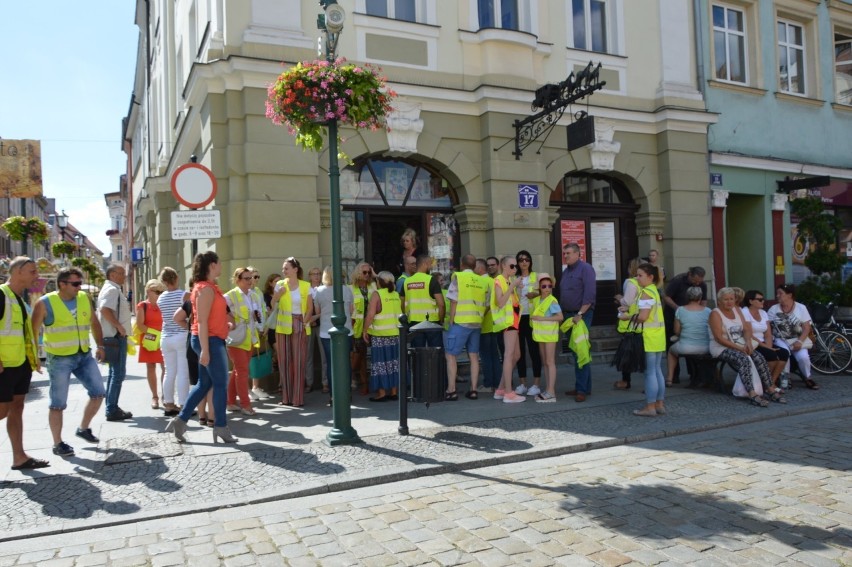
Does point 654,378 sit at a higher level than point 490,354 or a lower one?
lower

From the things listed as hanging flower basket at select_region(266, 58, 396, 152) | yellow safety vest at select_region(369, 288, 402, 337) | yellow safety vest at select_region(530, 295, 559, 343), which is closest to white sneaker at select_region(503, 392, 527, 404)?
yellow safety vest at select_region(530, 295, 559, 343)

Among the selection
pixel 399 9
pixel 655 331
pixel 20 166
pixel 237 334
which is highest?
pixel 399 9

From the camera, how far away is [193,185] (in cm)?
808

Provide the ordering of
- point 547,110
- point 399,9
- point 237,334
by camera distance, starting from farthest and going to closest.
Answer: point 399,9 → point 547,110 → point 237,334

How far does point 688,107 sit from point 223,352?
10609mm

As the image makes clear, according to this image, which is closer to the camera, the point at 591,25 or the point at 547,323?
the point at 547,323

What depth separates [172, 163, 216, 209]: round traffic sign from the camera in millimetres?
8008

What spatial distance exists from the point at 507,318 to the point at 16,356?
529cm

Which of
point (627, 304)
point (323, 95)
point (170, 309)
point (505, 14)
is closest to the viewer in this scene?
point (323, 95)

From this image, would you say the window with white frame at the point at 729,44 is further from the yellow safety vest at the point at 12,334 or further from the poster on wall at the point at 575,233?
the yellow safety vest at the point at 12,334

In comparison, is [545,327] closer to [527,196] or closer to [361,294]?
[361,294]

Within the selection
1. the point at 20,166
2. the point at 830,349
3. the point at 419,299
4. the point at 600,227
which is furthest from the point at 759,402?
the point at 20,166

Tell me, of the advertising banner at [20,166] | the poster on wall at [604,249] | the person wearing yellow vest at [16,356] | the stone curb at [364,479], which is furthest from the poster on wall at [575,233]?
the advertising banner at [20,166]

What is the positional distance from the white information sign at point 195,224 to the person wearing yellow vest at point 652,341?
504cm
